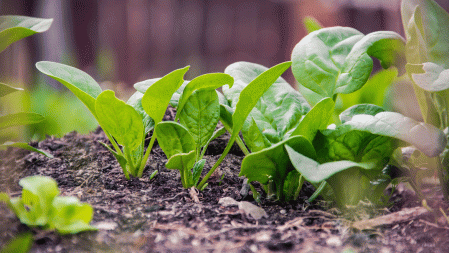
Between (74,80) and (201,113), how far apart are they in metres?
0.39

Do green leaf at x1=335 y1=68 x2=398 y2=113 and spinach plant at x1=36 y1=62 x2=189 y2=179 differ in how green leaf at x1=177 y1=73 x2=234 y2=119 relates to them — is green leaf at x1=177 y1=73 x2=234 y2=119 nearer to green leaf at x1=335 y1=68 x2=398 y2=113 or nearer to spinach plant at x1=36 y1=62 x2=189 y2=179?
spinach plant at x1=36 y1=62 x2=189 y2=179

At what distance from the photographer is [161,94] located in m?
0.86

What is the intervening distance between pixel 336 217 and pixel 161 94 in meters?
0.56

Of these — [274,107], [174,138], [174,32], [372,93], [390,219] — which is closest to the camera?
[390,219]

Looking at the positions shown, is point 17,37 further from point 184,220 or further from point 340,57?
point 340,57

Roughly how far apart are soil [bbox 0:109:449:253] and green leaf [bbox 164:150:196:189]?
0.11 ft

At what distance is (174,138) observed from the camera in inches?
34.8

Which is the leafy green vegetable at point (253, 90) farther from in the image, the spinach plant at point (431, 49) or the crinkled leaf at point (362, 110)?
the spinach plant at point (431, 49)

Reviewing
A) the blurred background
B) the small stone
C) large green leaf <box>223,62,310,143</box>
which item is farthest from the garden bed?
the blurred background

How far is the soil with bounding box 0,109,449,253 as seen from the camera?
0.63m

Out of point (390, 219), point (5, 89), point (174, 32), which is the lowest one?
point (390, 219)

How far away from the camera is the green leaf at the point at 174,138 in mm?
844

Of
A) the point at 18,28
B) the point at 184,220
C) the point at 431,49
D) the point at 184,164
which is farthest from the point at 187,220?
the point at 431,49

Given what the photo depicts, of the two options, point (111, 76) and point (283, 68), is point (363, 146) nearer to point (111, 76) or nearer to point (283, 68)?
point (283, 68)
